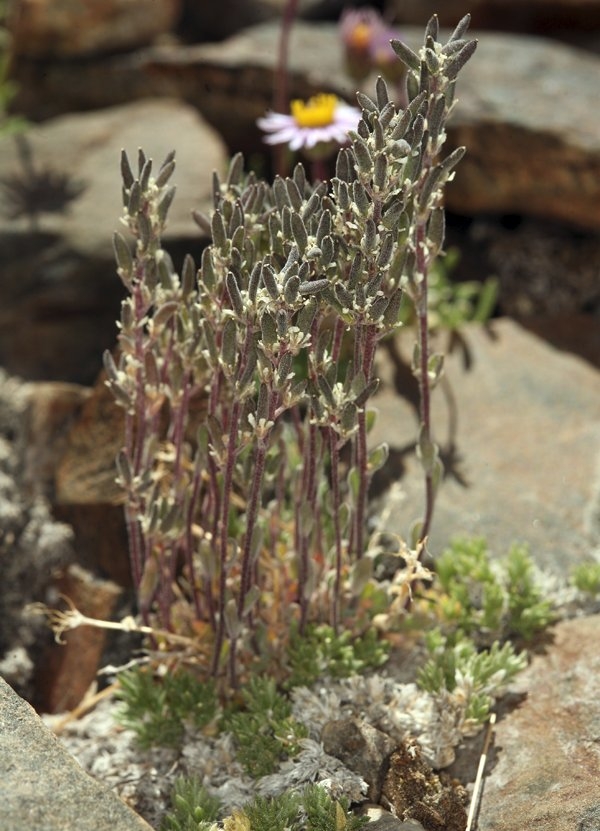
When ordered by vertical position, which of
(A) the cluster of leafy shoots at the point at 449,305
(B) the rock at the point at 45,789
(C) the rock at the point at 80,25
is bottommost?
(B) the rock at the point at 45,789

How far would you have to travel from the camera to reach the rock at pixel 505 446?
13.8 feet

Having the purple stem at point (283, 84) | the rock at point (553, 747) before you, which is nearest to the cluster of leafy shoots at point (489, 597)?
the rock at point (553, 747)

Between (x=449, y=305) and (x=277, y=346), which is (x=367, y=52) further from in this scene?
(x=277, y=346)

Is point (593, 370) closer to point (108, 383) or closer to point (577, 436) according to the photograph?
point (577, 436)

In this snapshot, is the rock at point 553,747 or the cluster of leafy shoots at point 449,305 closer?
the rock at point 553,747

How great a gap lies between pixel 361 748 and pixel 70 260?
2936 millimetres

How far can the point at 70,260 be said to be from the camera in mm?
5145

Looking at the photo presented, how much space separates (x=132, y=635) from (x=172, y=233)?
1917mm

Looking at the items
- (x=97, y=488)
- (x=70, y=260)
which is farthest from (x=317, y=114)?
(x=97, y=488)

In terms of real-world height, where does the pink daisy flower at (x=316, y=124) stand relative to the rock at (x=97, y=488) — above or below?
above

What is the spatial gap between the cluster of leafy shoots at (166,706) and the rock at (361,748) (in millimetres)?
414

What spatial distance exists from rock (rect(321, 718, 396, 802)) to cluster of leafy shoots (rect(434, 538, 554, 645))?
24.1 inches

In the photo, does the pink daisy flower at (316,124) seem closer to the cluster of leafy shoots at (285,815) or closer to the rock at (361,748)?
the rock at (361,748)

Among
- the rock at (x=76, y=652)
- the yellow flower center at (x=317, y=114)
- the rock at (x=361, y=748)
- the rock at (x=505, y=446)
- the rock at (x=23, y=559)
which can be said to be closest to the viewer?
the rock at (x=361, y=748)
